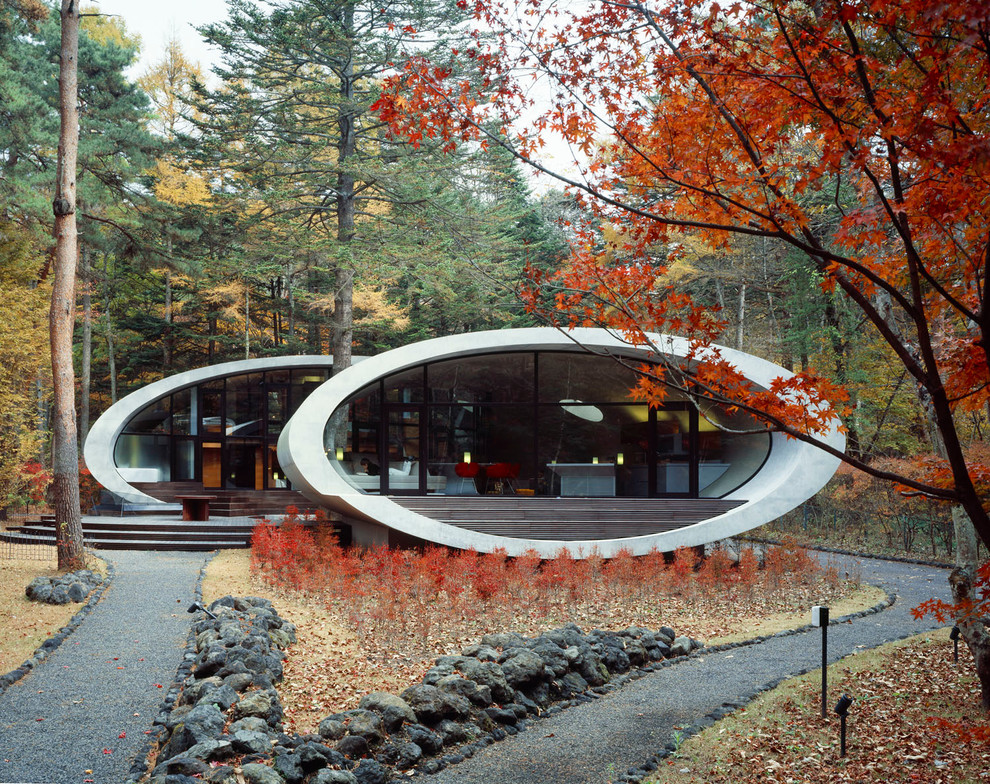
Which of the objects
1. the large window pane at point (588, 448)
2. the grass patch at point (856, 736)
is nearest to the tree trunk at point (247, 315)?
the large window pane at point (588, 448)

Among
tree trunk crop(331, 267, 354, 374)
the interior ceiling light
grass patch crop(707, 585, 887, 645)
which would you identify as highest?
tree trunk crop(331, 267, 354, 374)

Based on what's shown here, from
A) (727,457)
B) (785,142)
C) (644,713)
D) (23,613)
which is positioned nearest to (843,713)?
(644,713)

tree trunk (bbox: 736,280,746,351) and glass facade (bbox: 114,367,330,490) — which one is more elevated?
tree trunk (bbox: 736,280,746,351)

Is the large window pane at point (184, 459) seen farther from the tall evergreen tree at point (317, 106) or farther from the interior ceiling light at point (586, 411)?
the interior ceiling light at point (586, 411)

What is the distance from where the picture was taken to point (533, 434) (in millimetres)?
13844

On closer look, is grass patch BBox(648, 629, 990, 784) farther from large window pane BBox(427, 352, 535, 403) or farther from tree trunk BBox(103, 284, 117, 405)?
tree trunk BBox(103, 284, 117, 405)

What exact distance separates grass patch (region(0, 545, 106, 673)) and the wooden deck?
506 cm

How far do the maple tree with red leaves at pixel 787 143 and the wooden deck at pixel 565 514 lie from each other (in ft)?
24.2

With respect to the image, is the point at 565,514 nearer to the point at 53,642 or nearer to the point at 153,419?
the point at 53,642

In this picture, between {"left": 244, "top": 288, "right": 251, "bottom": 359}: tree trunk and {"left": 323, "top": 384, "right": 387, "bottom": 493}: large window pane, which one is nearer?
{"left": 323, "top": 384, "right": 387, "bottom": 493}: large window pane

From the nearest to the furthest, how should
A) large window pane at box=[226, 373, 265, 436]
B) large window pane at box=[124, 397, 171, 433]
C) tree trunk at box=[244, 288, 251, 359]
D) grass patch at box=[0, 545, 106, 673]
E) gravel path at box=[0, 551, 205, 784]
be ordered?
1. gravel path at box=[0, 551, 205, 784]
2. grass patch at box=[0, 545, 106, 673]
3. large window pane at box=[124, 397, 171, 433]
4. large window pane at box=[226, 373, 265, 436]
5. tree trunk at box=[244, 288, 251, 359]

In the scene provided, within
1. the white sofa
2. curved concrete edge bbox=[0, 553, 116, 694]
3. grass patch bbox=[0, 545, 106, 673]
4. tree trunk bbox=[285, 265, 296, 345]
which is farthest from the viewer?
tree trunk bbox=[285, 265, 296, 345]

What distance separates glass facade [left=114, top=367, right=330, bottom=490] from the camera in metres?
20.5

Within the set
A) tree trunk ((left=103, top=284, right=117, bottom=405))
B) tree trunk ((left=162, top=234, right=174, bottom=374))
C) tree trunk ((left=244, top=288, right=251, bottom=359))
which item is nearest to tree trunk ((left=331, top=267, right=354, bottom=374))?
tree trunk ((left=244, top=288, right=251, bottom=359))
